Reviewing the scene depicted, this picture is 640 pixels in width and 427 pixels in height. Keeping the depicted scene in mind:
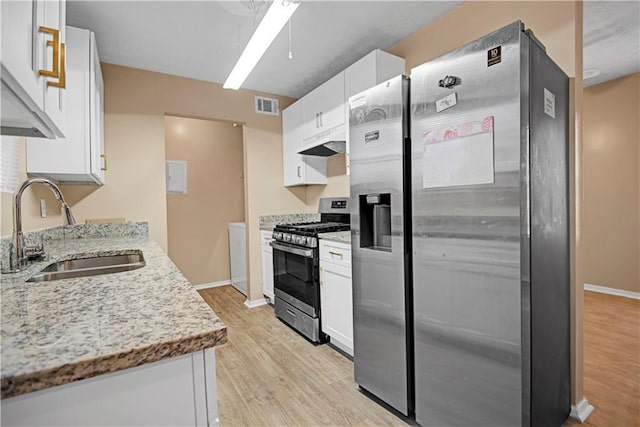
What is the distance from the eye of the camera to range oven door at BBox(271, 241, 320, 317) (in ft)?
8.63

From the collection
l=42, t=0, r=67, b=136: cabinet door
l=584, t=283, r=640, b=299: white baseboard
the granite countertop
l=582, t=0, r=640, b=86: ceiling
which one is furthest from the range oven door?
l=584, t=283, r=640, b=299: white baseboard

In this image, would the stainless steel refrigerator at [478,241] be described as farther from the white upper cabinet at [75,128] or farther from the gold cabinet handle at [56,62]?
the white upper cabinet at [75,128]

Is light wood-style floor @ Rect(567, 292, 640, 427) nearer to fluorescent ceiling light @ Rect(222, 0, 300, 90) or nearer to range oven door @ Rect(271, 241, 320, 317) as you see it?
range oven door @ Rect(271, 241, 320, 317)

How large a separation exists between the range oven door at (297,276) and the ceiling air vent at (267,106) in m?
1.63

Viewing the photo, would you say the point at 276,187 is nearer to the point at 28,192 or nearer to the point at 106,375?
the point at 28,192

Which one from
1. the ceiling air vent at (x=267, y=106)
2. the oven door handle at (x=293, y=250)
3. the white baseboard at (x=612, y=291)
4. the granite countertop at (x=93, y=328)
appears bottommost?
the white baseboard at (x=612, y=291)

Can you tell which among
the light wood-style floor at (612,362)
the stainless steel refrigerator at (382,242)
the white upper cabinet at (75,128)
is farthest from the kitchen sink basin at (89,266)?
the light wood-style floor at (612,362)

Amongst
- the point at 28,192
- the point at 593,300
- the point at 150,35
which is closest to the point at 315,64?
the point at 150,35

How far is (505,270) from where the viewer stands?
1258mm

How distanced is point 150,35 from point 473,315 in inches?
117

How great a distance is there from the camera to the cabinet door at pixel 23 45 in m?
0.57

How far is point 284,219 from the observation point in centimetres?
389

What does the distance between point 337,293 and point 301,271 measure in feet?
1.68

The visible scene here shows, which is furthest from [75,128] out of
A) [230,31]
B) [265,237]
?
[265,237]
